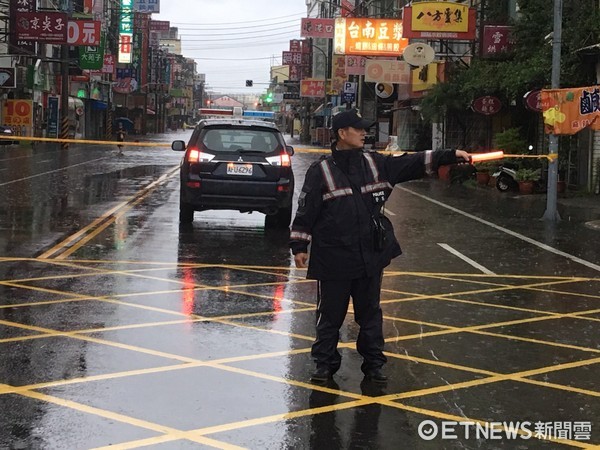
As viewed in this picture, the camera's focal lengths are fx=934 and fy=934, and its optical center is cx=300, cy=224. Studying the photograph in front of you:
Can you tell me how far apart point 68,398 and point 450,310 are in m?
4.45

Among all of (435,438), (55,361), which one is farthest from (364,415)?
(55,361)

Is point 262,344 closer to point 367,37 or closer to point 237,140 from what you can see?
point 237,140

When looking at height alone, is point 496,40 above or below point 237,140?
above

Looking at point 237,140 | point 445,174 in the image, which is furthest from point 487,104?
point 237,140

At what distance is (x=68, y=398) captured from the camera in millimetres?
5723

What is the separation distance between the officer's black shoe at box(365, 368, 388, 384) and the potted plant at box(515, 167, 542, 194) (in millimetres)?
20039

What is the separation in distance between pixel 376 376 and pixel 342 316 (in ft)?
1.52

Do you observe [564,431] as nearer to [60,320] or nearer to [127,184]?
[60,320]

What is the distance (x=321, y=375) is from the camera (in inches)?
247

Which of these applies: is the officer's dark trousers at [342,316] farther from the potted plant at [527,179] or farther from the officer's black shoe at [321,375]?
the potted plant at [527,179]

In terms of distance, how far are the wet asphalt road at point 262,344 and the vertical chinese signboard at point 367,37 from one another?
29544 millimetres

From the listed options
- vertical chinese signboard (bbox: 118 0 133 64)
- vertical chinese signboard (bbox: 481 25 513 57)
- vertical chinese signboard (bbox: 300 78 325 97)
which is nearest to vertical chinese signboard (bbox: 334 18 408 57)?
vertical chinese signboard (bbox: 481 25 513 57)

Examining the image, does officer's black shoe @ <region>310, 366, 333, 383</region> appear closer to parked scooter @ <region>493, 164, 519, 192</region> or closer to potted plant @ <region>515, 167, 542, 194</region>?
potted plant @ <region>515, 167, 542, 194</region>

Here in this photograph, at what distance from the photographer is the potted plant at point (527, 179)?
83.5 ft
